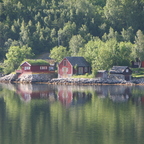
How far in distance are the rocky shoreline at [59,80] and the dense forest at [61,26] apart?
6.37m

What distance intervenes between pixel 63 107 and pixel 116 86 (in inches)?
1285

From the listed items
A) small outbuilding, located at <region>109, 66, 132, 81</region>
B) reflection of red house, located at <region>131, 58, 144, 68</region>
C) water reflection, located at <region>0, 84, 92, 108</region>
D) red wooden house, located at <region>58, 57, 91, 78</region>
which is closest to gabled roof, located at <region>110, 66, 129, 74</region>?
small outbuilding, located at <region>109, 66, 132, 81</region>

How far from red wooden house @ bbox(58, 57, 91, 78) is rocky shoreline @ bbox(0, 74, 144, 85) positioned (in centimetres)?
310

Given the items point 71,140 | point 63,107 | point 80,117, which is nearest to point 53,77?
point 63,107

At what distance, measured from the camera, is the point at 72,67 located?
106500mm

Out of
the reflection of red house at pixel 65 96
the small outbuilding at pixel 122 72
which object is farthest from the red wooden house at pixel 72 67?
the reflection of red house at pixel 65 96

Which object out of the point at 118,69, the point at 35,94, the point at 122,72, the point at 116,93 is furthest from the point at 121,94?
the point at 118,69

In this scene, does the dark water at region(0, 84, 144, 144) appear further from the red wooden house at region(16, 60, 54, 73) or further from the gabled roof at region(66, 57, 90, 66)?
the red wooden house at region(16, 60, 54, 73)

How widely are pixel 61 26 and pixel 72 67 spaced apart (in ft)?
130

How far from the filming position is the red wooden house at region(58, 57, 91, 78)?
107 metres

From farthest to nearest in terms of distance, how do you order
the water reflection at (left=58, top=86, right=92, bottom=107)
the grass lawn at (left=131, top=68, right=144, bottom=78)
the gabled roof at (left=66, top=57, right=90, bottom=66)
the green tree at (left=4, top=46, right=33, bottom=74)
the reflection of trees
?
the green tree at (left=4, top=46, right=33, bottom=74)
the gabled roof at (left=66, top=57, right=90, bottom=66)
the grass lawn at (left=131, top=68, right=144, bottom=78)
the reflection of trees
the water reflection at (left=58, top=86, right=92, bottom=107)

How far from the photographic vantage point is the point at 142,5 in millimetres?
149375

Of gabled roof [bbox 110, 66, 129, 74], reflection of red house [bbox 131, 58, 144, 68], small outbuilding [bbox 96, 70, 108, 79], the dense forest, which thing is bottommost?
small outbuilding [bbox 96, 70, 108, 79]

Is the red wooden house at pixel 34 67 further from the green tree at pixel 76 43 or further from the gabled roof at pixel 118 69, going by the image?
the gabled roof at pixel 118 69
